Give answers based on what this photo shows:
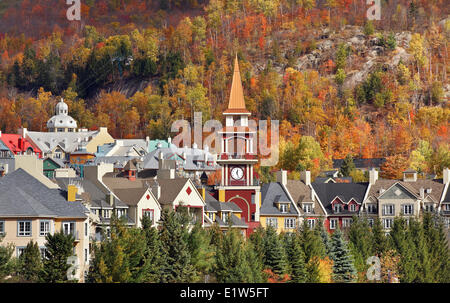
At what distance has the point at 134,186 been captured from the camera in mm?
113688

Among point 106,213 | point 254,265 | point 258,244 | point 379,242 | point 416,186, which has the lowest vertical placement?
point 254,265

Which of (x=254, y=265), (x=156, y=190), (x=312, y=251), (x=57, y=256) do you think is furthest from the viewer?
(x=156, y=190)

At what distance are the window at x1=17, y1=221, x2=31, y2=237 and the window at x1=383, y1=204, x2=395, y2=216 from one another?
181ft

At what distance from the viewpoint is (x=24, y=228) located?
300ft

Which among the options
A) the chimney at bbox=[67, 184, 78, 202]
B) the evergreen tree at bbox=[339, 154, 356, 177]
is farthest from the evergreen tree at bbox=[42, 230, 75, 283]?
the evergreen tree at bbox=[339, 154, 356, 177]

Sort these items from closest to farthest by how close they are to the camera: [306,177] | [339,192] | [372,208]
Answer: [372,208] → [306,177] → [339,192]

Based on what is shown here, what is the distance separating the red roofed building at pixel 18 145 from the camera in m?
184

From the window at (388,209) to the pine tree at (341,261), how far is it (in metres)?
26.9

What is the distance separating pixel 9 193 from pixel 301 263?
945 inches

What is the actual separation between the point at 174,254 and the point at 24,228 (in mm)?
11174

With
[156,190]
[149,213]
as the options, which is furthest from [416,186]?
[149,213]

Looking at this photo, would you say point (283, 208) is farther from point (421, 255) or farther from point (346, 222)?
point (421, 255)

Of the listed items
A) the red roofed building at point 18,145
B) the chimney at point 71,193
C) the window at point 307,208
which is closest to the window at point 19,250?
the chimney at point 71,193
